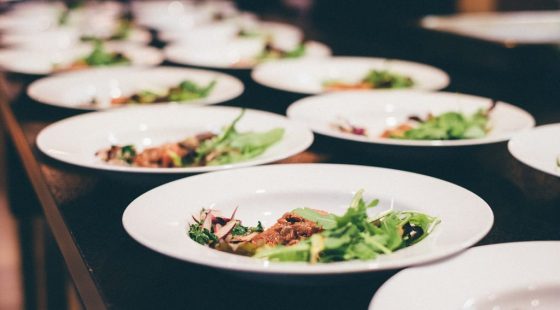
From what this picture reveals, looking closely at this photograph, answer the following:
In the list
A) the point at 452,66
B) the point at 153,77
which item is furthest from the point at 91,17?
the point at 452,66

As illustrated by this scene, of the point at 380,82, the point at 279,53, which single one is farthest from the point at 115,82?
the point at 380,82

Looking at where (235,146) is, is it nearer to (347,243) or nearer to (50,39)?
(347,243)

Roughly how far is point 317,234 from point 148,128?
3.10 ft

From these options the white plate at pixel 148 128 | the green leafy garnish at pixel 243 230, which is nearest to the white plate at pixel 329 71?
A: the white plate at pixel 148 128

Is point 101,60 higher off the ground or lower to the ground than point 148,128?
lower

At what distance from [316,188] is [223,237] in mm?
254

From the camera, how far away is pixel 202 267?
0.98 metres

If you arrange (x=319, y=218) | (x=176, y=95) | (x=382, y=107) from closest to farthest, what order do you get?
(x=319, y=218) → (x=382, y=107) → (x=176, y=95)

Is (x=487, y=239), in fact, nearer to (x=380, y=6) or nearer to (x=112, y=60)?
(x=112, y=60)

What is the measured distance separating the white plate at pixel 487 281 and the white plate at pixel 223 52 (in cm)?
178

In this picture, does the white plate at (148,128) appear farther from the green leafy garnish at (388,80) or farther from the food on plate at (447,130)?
the green leafy garnish at (388,80)

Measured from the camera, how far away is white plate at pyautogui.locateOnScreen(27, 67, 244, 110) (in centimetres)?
213

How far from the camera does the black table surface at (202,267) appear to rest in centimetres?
88

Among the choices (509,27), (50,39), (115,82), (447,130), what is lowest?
(50,39)
